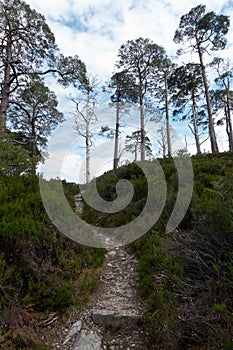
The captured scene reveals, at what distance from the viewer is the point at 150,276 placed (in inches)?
158

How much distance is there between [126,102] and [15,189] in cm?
1821

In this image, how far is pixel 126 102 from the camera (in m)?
22.2

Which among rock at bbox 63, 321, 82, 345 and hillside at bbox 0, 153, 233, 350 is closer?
hillside at bbox 0, 153, 233, 350

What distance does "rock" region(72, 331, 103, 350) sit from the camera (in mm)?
3016

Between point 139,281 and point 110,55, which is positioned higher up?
point 110,55

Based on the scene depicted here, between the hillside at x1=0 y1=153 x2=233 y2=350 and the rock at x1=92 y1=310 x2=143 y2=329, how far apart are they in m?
0.22

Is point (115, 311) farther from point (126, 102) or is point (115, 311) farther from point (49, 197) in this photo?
point (126, 102)

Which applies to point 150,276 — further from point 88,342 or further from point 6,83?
point 6,83

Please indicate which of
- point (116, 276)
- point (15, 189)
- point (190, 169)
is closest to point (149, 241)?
point (116, 276)

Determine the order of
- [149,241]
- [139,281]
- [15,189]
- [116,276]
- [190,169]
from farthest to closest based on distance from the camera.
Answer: [190,169] < [15,189] < [149,241] < [116,276] < [139,281]

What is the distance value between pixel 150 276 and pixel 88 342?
1.34 metres

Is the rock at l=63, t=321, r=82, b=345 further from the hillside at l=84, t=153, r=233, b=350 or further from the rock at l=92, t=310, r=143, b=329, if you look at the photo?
the hillside at l=84, t=153, r=233, b=350

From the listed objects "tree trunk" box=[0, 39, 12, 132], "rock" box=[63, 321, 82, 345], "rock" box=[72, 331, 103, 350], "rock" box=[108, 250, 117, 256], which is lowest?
"rock" box=[72, 331, 103, 350]

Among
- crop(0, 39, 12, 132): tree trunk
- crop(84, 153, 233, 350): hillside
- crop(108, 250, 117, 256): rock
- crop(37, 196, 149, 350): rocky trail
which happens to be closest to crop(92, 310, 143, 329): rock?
crop(37, 196, 149, 350): rocky trail
